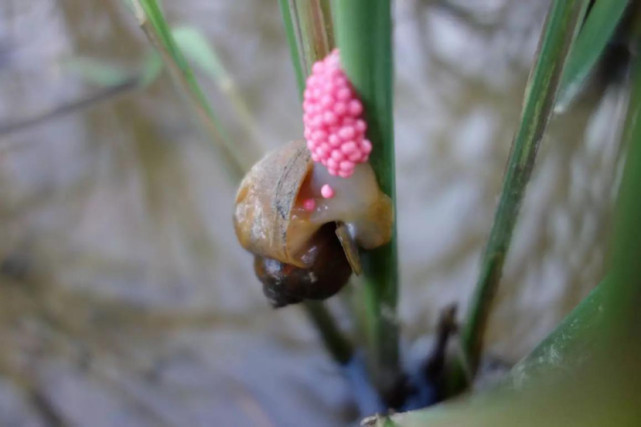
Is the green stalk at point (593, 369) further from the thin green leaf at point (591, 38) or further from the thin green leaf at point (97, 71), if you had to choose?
the thin green leaf at point (97, 71)

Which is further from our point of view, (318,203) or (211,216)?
(211,216)

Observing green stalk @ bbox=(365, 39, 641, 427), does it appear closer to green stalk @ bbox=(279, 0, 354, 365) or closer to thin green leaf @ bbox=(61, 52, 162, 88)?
green stalk @ bbox=(279, 0, 354, 365)

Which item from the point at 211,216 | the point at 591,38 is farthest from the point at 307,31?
the point at 211,216

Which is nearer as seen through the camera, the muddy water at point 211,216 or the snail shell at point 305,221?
the snail shell at point 305,221

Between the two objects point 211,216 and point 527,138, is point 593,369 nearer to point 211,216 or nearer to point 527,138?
point 527,138

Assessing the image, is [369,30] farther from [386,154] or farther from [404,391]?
[404,391]

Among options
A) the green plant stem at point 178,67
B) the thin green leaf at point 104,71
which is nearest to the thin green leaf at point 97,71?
the thin green leaf at point 104,71
